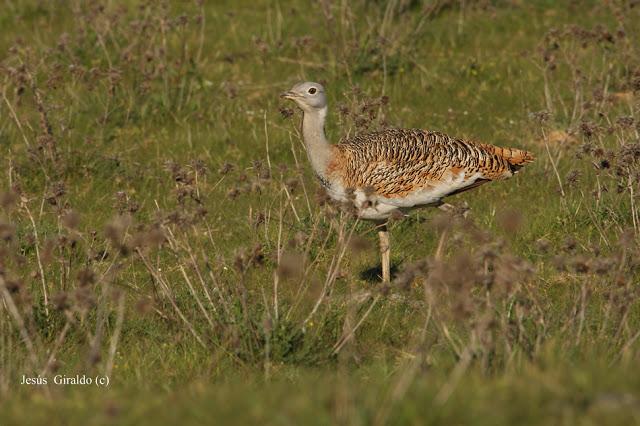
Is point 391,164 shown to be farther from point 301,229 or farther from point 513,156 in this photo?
point 513,156

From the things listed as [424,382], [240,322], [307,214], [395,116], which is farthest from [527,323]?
[395,116]

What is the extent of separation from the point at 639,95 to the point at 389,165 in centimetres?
196

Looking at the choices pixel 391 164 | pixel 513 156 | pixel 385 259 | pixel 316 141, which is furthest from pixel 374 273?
pixel 513 156

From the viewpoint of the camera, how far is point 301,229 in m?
8.02

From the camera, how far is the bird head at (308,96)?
7773 mm

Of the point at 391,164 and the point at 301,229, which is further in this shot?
the point at 301,229

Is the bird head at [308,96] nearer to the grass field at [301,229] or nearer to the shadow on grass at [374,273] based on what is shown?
the grass field at [301,229]

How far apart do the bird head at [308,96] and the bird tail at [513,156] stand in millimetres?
1143

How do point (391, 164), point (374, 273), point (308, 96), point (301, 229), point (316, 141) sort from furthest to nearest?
1. point (374, 273)
2. point (301, 229)
3. point (308, 96)
4. point (316, 141)
5. point (391, 164)

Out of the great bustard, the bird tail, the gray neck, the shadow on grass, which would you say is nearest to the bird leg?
the great bustard

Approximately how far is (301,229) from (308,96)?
89 cm

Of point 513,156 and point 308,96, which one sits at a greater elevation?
point 308,96

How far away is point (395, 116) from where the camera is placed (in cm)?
1038

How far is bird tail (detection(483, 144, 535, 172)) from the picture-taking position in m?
7.98
